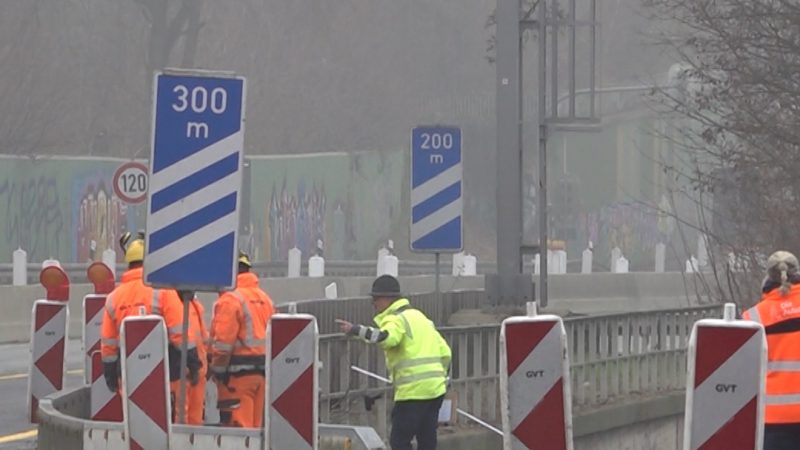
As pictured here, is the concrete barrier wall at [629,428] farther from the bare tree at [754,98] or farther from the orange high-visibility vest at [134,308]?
the orange high-visibility vest at [134,308]

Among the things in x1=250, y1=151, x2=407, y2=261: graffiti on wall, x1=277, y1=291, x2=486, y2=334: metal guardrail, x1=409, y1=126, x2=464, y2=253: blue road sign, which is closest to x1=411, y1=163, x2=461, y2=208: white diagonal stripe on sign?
x1=409, y1=126, x2=464, y2=253: blue road sign

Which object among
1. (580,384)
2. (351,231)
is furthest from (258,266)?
(580,384)

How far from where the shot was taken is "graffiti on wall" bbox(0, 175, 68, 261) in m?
50.5

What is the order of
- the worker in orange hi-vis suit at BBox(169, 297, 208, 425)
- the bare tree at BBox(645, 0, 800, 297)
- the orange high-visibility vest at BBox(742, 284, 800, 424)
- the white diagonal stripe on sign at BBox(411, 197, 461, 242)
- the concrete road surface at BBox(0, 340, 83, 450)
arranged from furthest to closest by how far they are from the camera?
1. the bare tree at BBox(645, 0, 800, 297)
2. the white diagonal stripe on sign at BBox(411, 197, 461, 242)
3. the concrete road surface at BBox(0, 340, 83, 450)
4. the worker in orange hi-vis suit at BBox(169, 297, 208, 425)
5. the orange high-visibility vest at BBox(742, 284, 800, 424)

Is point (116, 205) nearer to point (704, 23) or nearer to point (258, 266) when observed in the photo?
point (258, 266)

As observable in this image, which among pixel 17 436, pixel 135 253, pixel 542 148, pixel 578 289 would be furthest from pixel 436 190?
pixel 578 289

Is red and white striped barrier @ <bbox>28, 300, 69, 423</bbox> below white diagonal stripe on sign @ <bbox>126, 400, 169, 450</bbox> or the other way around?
the other way around

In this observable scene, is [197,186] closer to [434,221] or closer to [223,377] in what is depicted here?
[223,377]

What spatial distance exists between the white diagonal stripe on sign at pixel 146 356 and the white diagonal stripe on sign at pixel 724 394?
A: 2936mm

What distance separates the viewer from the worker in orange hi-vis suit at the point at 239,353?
14.3 metres

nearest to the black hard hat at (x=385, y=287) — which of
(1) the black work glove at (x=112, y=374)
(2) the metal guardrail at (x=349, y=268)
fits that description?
(1) the black work glove at (x=112, y=374)

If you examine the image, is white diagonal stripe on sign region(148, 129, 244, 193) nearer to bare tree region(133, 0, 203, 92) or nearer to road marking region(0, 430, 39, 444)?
road marking region(0, 430, 39, 444)

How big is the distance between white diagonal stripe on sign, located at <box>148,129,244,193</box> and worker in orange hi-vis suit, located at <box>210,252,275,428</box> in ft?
9.48

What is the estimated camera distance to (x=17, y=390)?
23391 millimetres
